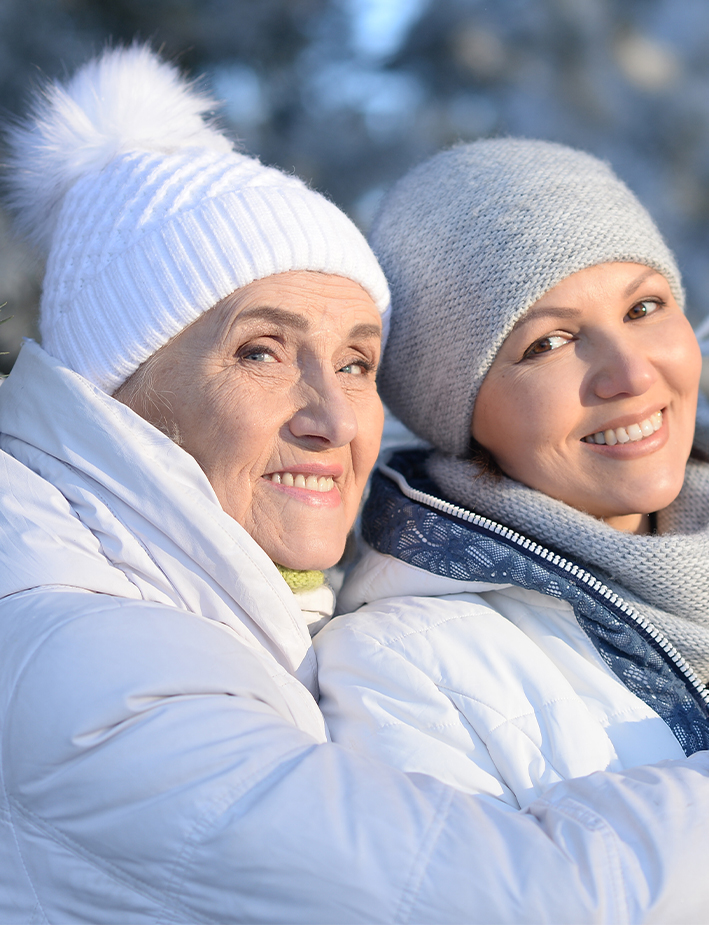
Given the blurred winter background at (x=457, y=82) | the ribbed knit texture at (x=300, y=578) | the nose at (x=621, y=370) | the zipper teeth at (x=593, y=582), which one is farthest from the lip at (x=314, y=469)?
the blurred winter background at (x=457, y=82)

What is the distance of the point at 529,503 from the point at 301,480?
0.57 m

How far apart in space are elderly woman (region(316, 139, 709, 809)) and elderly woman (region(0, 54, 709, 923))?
0.17m

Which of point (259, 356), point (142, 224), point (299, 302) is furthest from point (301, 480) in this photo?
point (142, 224)

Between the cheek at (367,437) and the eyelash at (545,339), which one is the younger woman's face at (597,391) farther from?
the cheek at (367,437)

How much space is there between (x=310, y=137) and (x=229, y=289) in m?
1.83

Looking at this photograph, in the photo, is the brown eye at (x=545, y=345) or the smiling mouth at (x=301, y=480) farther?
the brown eye at (x=545, y=345)

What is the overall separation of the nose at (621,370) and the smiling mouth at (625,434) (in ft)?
0.30

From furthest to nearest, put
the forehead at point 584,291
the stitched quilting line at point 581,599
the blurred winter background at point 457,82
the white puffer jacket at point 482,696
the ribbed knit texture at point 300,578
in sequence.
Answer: the blurred winter background at point 457,82, the forehead at point 584,291, the ribbed knit texture at point 300,578, the stitched quilting line at point 581,599, the white puffer jacket at point 482,696

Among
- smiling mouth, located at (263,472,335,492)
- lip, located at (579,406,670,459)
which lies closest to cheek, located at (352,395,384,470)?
Result: smiling mouth, located at (263,472,335,492)

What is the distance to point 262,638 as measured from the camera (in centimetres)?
174

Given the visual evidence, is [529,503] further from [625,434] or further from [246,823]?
[246,823]

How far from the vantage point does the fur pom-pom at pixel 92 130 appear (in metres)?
2.09

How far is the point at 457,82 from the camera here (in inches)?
143

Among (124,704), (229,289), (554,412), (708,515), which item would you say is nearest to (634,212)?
(554,412)
